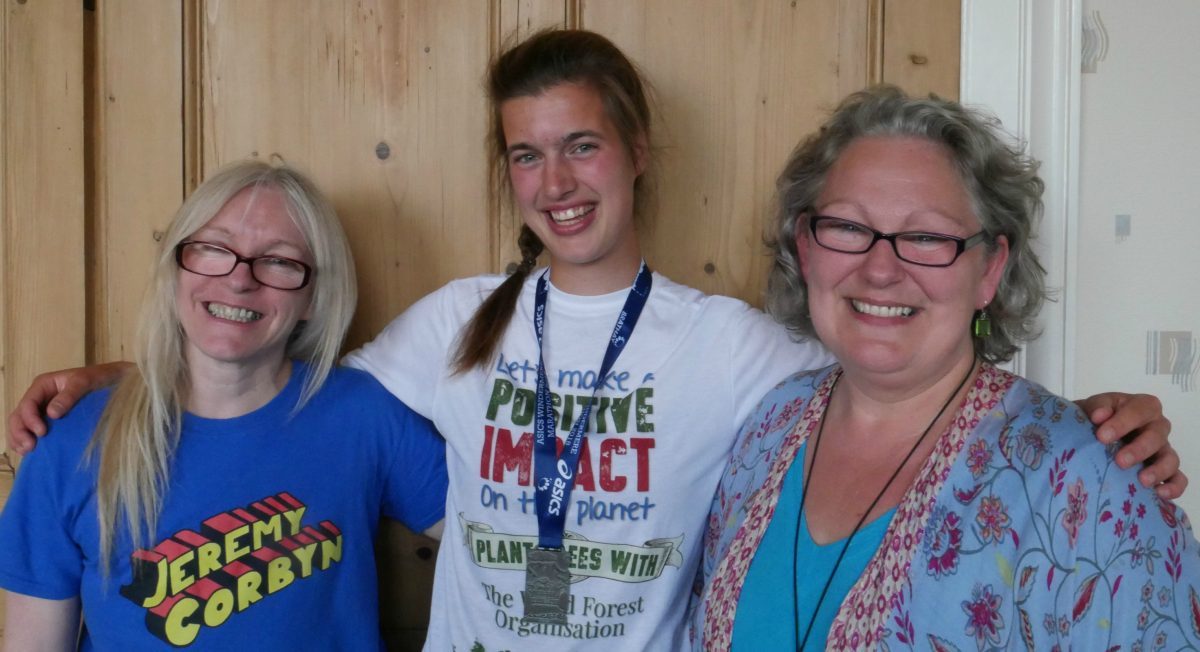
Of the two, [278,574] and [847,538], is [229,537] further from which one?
[847,538]

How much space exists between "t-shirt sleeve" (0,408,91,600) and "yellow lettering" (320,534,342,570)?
0.39m

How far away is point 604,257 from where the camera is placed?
1.56 metres

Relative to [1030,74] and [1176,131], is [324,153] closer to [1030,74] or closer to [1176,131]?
[1030,74]

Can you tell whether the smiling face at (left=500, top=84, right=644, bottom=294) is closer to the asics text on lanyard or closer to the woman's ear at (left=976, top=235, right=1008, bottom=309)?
the asics text on lanyard

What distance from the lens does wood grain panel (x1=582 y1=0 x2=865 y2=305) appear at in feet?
5.90

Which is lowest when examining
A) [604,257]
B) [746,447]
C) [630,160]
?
[746,447]

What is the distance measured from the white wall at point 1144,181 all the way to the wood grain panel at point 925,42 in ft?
0.84

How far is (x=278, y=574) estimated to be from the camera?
1.47 meters

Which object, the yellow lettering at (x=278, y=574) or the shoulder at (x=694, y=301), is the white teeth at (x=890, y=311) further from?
the yellow lettering at (x=278, y=574)

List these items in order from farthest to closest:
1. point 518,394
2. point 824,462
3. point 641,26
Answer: point 641,26 < point 518,394 < point 824,462

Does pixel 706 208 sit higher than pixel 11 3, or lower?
lower

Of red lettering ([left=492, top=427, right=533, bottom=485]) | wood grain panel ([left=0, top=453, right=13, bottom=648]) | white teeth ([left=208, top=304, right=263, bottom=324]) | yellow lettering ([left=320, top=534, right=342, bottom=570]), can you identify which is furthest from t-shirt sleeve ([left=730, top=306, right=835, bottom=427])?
wood grain panel ([left=0, top=453, right=13, bottom=648])

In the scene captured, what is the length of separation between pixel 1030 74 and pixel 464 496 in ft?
4.49

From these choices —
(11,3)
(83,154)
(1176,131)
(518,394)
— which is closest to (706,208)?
(518,394)
